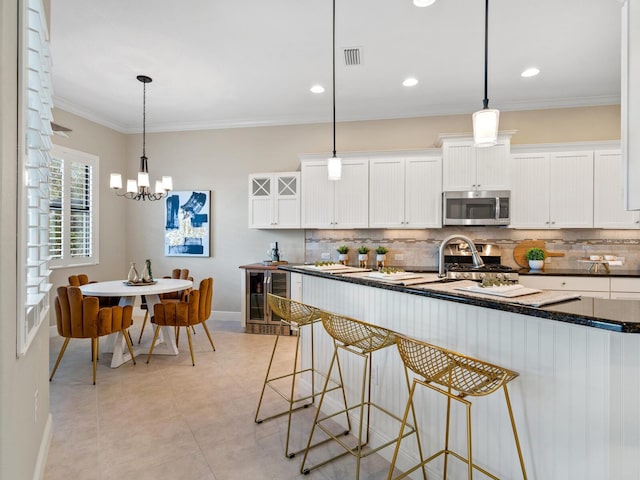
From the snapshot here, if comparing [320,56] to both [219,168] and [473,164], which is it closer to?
[473,164]

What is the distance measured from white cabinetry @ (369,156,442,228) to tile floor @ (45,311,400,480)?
2.32m

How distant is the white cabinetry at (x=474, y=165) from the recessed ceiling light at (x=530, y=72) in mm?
692

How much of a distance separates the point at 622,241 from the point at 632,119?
4096 mm

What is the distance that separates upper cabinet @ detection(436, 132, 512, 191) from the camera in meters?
4.50

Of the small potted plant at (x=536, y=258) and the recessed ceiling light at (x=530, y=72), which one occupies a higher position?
the recessed ceiling light at (x=530, y=72)

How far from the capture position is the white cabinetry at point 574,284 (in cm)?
411

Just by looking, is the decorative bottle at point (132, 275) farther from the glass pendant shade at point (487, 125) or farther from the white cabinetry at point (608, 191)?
the white cabinetry at point (608, 191)

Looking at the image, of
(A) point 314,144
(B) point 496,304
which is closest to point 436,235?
(A) point 314,144

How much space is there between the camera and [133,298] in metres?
3.97

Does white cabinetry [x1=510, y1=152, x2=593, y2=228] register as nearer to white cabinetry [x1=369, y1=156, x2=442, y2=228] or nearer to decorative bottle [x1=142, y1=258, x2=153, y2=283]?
white cabinetry [x1=369, y1=156, x2=442, y2=228]

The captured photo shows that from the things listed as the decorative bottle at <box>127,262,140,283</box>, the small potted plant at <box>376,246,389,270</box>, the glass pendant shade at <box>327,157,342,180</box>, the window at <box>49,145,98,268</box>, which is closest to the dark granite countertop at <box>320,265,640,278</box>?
the small potted plant at <box>376,246,389,270</box>

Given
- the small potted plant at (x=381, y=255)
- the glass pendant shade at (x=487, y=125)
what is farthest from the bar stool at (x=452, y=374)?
the small potted plant at (x=381, y=255)

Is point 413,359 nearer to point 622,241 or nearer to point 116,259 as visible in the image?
point 622,241

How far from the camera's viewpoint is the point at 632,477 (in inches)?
52.1
